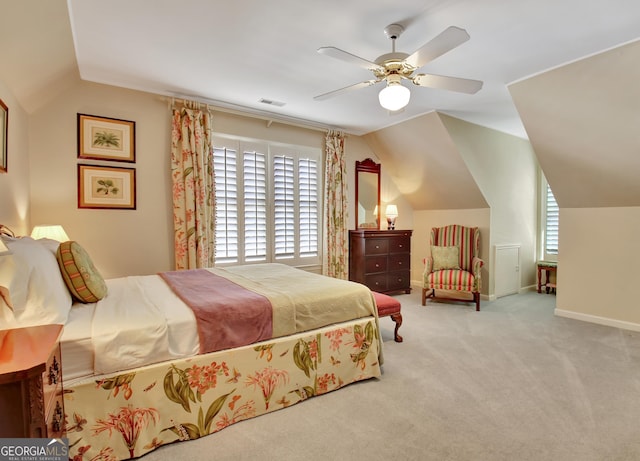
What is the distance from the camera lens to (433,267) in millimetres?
5016

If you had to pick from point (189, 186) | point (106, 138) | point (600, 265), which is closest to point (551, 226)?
point (600, 265)

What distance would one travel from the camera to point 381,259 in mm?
5238

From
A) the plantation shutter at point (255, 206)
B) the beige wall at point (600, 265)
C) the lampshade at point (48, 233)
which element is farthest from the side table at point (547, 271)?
the lampshade at point (48, 233)

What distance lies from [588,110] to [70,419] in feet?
15.3

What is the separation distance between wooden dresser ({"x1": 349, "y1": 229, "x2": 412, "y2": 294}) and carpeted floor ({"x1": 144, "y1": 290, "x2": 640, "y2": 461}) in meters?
1.79

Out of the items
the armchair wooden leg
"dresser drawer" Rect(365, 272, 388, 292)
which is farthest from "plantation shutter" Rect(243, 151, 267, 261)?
the armchair wooden leg

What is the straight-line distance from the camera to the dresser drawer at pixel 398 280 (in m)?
5.34

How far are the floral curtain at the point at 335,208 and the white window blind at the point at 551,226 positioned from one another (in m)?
3.68

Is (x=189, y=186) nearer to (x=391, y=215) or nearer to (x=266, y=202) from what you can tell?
(x=266, y=202)

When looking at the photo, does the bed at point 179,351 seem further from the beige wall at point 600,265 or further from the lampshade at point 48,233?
the beige wall at point 600,265

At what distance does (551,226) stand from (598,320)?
2281 mm

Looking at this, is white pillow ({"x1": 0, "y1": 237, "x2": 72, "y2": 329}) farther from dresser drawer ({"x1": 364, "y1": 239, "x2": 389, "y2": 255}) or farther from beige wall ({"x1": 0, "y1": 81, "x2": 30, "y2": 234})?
dresser drawer ({"x1": 364, "y1": 239, "x2": 389, "y2": 255})

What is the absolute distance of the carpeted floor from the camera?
1.81 metres

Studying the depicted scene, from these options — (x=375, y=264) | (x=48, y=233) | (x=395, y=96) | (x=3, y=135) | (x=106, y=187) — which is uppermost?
(x=395, y=96)
